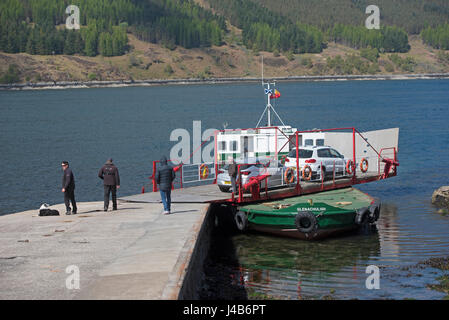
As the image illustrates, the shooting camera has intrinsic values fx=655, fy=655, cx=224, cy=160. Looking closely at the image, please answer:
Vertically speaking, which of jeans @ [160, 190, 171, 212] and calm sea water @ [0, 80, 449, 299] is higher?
jeans @ [160, 190, 171, 212]

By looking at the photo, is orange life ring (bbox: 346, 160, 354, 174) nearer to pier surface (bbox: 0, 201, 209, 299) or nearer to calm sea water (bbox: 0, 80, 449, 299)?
calm sea water (bbox: 0, 80, 449, 299)

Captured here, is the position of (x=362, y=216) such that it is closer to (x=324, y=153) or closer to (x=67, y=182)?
(x=324, y=153)

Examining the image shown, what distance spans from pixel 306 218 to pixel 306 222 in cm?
17

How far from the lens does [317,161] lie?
30.5 metres

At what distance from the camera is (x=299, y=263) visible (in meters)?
22.4

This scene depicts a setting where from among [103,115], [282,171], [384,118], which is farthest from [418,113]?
[282,171]

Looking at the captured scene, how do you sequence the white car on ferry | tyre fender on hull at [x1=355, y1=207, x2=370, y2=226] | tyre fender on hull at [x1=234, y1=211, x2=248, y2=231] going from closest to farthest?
1. tyre fender on hull at [x1=355, y1=207, x2=370, y2=226]
2. tyre fender on hull at [x1=234, y1=211, x2=248, y2=231]
3. the white car on ferry

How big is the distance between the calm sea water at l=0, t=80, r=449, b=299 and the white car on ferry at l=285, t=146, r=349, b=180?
3.34m

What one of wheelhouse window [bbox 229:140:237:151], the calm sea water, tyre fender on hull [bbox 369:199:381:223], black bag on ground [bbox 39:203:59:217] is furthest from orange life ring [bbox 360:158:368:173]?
black bag on ground [bbox 39:203:59:217]

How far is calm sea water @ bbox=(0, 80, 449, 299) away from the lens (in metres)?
21.0

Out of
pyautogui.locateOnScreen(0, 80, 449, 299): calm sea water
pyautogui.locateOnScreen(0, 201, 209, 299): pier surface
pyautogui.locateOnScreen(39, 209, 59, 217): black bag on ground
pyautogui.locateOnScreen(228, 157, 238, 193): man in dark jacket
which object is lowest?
pyautogui.locateOnScreen(0, 80, 449, 299): calm sea water

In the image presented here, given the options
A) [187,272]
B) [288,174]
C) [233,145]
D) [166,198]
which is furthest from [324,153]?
[187,272]
